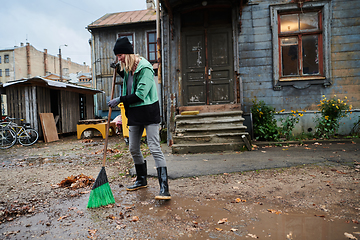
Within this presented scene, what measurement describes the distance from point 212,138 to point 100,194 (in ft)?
11.1

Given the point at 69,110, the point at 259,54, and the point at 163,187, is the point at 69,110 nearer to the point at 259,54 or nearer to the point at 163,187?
the point at 259,54

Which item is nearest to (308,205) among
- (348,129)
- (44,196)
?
(44,196)

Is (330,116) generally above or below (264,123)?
above

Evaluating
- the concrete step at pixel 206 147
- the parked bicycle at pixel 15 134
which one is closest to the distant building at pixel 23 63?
the parked bicycle at pixel 15 134

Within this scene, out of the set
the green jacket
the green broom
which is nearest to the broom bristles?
the green broom

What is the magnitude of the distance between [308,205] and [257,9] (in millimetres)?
6521

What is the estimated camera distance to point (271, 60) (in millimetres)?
7098

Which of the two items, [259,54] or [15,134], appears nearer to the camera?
[259,54]

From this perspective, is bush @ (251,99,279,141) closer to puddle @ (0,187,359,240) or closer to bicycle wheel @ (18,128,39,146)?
puddle @ (0,187,359,240)

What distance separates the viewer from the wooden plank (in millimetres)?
9945

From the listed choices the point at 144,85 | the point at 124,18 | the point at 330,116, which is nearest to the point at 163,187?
the point at 144,85

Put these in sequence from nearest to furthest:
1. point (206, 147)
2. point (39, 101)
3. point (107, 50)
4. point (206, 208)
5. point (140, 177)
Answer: point (206, 208) → point (140, 177) → point (206, 147) → point (39, 101) → point (107, 50)

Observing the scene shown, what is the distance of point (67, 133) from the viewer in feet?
40.5

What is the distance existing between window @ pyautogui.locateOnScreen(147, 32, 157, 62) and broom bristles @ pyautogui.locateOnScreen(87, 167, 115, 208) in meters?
14.4
